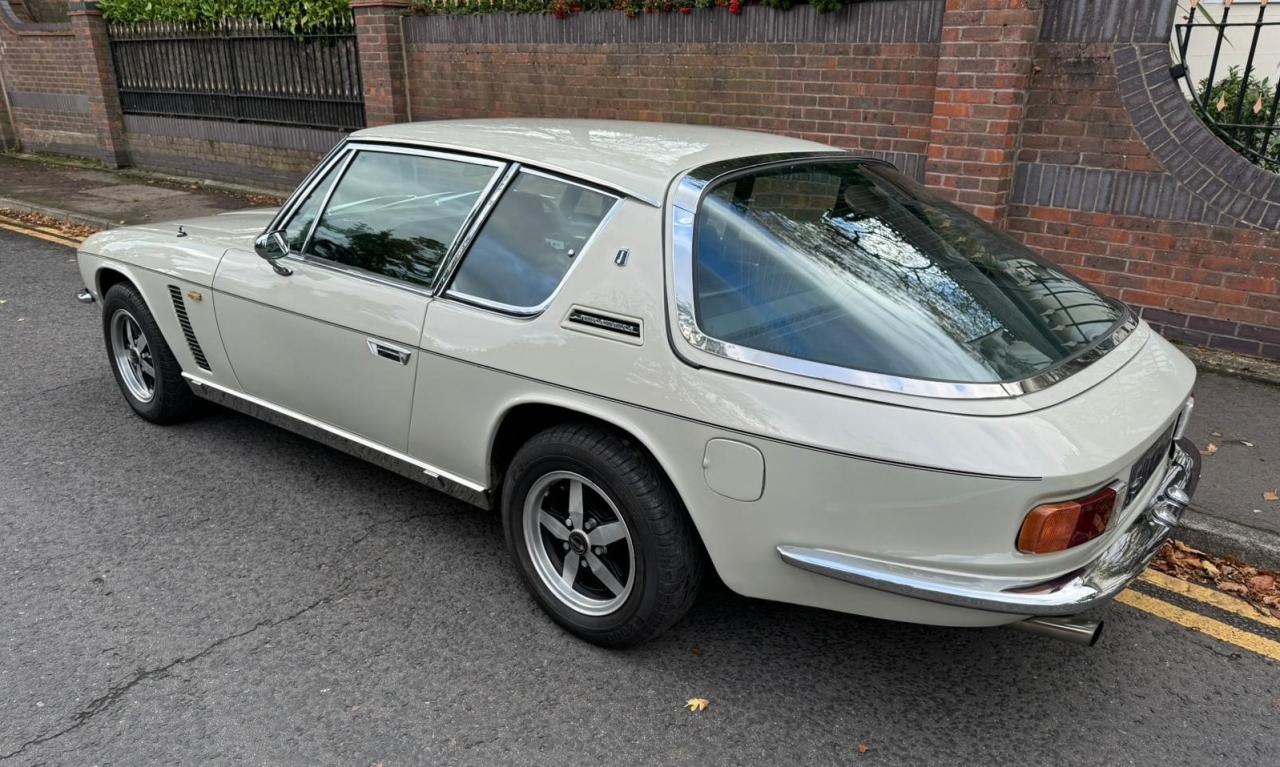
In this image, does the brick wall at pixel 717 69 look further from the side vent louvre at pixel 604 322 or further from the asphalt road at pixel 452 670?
the side vent louvre at pixel 604 322

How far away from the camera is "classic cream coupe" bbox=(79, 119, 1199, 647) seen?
2.39m

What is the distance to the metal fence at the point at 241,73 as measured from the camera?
34.1 ft

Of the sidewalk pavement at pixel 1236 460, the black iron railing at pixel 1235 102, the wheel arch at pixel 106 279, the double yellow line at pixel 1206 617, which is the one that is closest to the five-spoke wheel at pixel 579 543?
the double yellow line at pixel 1206 617

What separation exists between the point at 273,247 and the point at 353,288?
25.1 inches

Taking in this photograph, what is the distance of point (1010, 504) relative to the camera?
2283 mm

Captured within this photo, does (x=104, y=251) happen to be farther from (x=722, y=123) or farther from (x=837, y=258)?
(x=722, y=123)

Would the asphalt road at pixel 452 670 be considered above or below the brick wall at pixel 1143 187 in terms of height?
below

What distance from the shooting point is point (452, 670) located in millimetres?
3002

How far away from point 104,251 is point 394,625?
2835 millimetres

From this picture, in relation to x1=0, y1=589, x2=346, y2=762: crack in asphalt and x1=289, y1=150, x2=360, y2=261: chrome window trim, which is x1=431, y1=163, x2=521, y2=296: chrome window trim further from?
x1=0, y1=589, x2=346, y2=762: crack in asphalt

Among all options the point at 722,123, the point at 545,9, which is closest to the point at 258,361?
the point at 722,123

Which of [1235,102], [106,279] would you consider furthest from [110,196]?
[1235,102]

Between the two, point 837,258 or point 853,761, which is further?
point 837,258

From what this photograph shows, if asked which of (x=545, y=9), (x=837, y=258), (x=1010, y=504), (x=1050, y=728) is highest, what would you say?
(x=545, y=9)
